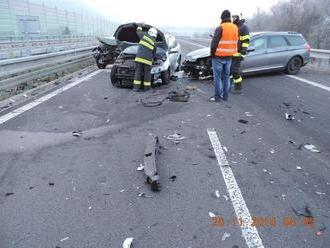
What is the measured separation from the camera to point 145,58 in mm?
9742

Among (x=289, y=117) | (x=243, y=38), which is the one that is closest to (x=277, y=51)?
(x=243, y=38)

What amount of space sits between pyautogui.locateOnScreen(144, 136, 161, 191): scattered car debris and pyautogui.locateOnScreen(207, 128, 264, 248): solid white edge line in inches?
34.5

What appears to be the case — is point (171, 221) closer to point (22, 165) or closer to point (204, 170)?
point (204, 170)

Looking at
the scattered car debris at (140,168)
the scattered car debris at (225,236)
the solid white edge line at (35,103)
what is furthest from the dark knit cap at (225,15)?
the scattered car debris at (225,236)

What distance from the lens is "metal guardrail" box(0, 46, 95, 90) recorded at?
29.0 feet

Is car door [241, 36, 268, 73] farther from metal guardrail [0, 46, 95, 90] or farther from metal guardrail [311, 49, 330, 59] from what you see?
metal guardrail [0, 46, 95, 90]

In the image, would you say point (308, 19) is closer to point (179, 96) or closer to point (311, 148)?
point (179, 96)

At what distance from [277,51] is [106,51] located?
6661 mm

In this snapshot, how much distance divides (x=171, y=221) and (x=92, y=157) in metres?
2.03

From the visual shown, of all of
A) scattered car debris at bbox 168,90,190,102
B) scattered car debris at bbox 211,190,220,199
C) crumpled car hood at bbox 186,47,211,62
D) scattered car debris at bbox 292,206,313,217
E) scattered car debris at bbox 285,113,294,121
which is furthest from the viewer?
crumpled car hood at bbox 186,47,211,62

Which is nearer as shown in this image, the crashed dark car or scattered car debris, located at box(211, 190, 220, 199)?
scattered car debris, located at box(211, 190, 220, 199)

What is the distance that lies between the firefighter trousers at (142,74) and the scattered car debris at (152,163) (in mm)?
4464

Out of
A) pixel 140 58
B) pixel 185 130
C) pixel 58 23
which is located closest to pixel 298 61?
pixel 140 58

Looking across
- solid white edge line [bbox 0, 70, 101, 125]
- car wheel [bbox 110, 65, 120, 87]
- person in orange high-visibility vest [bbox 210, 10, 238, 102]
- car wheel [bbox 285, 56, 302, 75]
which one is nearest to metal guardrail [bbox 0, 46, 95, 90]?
solid white edge line [bbox 0, 70, 101, 125]
